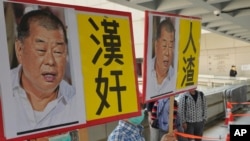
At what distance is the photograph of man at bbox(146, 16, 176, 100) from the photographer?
2.11 meters

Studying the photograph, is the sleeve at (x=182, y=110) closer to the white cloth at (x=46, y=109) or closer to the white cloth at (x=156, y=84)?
the white cloth at (x=156, y=84)

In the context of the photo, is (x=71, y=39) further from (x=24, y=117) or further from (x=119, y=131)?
(x=119, y=131)

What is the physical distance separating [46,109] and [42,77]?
0.55ft

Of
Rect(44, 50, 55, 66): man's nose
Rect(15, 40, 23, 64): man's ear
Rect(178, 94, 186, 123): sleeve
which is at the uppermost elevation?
Rect(15, 40, 23, 64): man's ear

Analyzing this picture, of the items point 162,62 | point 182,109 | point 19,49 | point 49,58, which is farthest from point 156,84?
point 182,109

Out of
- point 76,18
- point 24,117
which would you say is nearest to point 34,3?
point 76,18

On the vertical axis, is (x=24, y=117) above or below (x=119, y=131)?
above

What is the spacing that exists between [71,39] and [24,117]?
481 millimetres

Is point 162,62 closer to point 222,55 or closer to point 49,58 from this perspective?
point 49,58

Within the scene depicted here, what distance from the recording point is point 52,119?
4.53ft

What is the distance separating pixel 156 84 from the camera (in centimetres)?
216

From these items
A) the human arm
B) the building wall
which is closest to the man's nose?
the human arm

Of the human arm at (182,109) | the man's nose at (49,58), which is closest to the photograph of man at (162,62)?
the man's nose at (49,58)

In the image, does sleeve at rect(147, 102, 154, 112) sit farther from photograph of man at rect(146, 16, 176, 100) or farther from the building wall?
the building wall
